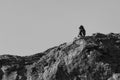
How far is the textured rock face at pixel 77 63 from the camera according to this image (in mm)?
52531

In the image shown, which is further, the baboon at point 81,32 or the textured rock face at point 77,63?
the baboon at point 81,32

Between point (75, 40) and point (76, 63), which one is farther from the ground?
point (75, 40)

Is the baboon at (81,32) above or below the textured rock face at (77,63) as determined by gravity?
above

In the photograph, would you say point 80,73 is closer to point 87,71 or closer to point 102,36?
point 87,71

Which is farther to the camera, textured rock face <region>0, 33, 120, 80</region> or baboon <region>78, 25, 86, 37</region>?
baboon <region>78, 25, 86, 37</region>

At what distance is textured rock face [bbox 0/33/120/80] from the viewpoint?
52531mm

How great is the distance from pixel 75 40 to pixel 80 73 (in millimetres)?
5958

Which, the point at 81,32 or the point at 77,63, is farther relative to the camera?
the point at 81,32

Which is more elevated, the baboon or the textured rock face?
the baboon

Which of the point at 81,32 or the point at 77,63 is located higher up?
the point at 81,32

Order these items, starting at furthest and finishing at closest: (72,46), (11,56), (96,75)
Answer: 1. (11,56)
2. (72,46)
3. (96,75)

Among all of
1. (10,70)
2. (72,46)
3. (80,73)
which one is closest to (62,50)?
(72,46)

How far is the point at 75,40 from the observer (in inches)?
2237

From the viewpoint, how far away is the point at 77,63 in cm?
5369
